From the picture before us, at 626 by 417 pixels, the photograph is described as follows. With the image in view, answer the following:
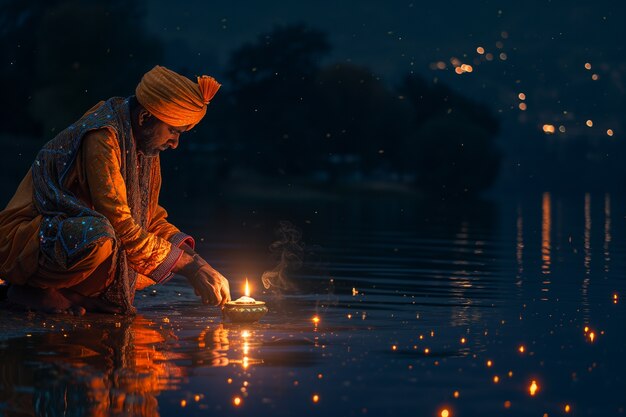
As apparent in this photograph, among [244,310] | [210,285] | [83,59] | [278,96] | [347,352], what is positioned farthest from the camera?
[278,96]

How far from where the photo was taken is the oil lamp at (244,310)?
9234 millimetres

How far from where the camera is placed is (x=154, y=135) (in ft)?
31.6

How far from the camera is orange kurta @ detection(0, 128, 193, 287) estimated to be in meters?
9.21

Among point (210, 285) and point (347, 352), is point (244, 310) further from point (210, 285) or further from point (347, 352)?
point (347, 352)

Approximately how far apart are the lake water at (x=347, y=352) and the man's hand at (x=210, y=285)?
0.19 meters

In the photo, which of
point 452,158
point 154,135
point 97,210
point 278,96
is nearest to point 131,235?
point 97,210

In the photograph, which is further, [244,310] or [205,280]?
[205,280]

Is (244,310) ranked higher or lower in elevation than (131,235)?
lower

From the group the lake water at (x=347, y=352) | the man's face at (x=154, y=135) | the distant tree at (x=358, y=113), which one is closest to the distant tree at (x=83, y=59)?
the distant tree at (x=358, y=113)

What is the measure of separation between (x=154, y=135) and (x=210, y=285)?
1048 mm

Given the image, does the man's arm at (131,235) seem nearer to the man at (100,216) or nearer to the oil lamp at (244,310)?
the man at (100,216)

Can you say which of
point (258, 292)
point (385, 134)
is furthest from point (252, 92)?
point (258, 292)

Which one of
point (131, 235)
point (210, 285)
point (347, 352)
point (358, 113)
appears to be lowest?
point (347, 352)

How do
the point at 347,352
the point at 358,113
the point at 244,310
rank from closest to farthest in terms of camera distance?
1. the point at 347,352
2. the point at 244,310
3. the point at 358,113
